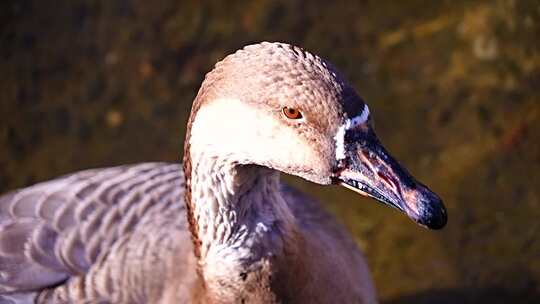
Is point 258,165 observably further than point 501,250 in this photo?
No

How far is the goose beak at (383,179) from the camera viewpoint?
89.6 inches

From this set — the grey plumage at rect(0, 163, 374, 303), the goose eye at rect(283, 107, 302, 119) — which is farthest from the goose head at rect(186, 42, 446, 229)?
the grey plumage at rect(0, 163, 374, 303)

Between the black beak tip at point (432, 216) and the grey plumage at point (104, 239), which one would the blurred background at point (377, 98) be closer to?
the grey plumage at point (104, 239)

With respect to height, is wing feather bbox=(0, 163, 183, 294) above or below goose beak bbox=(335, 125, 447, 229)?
below

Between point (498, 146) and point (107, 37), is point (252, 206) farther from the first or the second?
point (107, 37)

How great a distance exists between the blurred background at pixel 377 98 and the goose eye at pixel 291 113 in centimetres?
232

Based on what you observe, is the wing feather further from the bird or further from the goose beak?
the goose beak

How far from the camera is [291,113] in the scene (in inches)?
90.7

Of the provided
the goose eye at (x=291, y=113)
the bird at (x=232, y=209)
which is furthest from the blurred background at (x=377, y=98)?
the goose eye at (x=291, y=113)

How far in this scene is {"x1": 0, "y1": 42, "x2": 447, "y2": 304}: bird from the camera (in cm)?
232

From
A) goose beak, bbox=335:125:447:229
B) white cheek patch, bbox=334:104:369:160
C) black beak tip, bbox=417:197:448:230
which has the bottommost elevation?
black beak tip, bbox=417:197:448:230

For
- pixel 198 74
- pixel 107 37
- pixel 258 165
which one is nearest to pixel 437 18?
pixel 198 74

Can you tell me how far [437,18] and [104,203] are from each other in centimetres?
259

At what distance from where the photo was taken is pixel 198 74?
515 cm
